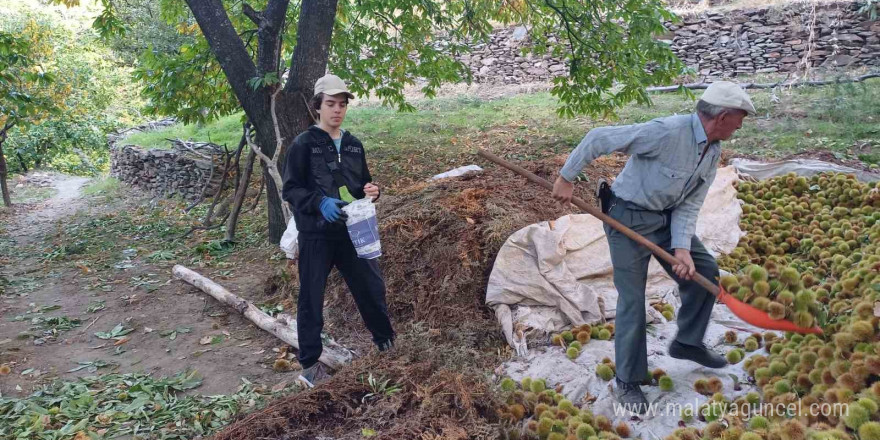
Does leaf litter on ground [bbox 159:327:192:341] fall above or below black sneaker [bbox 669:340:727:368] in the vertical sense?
below

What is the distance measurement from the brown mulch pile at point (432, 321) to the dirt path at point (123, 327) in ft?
2.76

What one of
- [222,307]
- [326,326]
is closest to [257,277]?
[222,307]

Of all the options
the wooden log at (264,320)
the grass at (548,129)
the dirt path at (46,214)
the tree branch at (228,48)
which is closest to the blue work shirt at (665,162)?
the wooden log at (264,320)

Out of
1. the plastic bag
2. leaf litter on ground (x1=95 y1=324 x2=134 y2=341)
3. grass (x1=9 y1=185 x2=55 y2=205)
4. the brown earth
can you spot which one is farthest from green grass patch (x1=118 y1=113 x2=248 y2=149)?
leaf litter on ground (x1=95 y1=324 x2=134 y2=341)

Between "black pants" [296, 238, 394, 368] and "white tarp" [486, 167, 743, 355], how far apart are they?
0.93 metres

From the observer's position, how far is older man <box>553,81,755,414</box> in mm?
2775

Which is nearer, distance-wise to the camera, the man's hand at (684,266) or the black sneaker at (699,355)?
the man's hand at (684,266)

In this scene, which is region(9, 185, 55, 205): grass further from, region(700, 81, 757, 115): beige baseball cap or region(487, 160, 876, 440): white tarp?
region(700, 81, 757, 115): beige baseball cap

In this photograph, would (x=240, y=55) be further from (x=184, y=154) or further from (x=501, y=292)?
(x=184, y=154)

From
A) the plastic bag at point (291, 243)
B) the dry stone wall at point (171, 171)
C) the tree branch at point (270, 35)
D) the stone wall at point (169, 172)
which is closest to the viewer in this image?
the plastic bag at point (291, 243)

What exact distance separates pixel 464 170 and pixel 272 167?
203 cm

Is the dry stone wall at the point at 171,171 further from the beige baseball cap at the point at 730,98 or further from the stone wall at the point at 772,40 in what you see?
the stone wall at the point at 772,40

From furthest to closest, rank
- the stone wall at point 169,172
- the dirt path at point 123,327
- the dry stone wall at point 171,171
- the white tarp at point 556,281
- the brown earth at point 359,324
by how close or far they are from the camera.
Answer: the stone wall at point 169,172 → the dry stone wall at point 171,171 → the dirt path at point 123,327 → the white tarp at point 556,281 → the brown earth at point 359,324

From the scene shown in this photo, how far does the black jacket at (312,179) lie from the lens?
331 cm
